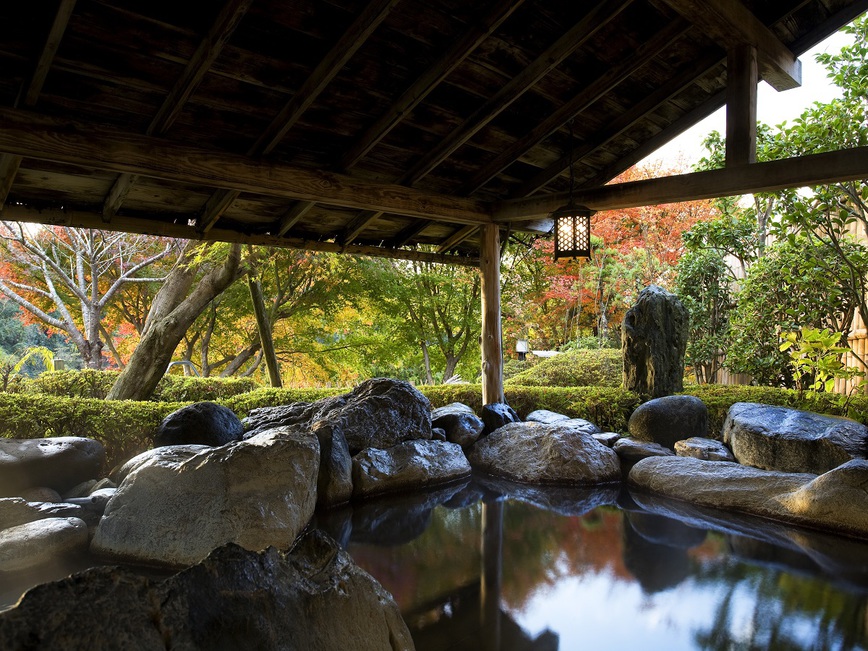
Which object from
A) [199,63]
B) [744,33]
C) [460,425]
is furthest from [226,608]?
[744,33]

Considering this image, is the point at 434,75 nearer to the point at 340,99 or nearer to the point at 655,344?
the point at 340,99

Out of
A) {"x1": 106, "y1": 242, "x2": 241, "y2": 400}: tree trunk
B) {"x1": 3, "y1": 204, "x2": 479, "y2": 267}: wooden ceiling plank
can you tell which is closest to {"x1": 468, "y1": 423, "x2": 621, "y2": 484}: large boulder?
{"x1": 3, "y1": 204, "x2": 479, "y2": 267}: wooden ceiling plank

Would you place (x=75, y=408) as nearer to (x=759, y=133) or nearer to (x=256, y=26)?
(x=256, y=26)

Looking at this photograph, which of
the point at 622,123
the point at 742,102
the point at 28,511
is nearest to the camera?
the point at 28,511

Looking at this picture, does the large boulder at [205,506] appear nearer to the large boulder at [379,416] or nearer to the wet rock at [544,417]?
the large boulder at [379,416]

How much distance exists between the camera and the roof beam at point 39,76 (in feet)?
10.4

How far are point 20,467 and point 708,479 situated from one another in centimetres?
642

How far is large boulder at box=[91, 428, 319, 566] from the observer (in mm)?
4055

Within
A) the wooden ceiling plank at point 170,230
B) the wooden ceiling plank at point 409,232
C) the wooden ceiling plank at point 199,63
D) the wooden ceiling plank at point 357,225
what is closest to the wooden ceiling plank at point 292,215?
the wooden ceiling plank at point 170,230

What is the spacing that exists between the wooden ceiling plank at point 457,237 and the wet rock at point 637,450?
3320mm

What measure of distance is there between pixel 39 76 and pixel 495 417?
5752mm

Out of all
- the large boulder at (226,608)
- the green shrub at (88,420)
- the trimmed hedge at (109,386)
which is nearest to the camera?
the large boulder at (226,608)

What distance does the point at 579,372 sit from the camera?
34.0 feet

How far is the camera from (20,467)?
504 centimetres
